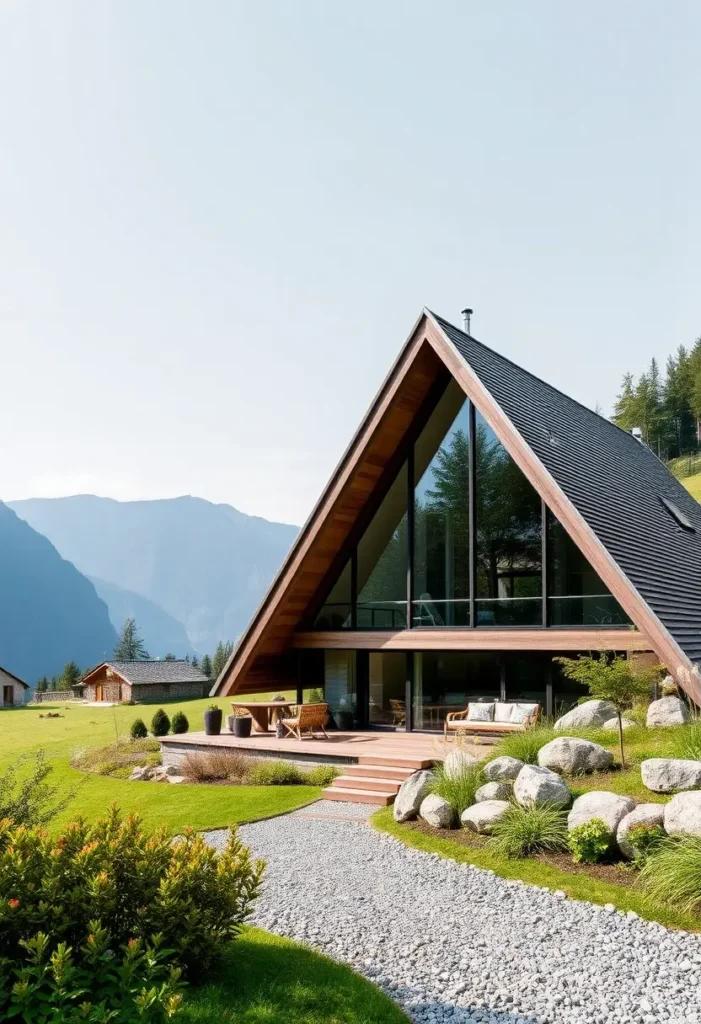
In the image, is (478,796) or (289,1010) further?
(478,796)

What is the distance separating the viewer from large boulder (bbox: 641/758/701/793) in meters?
7.05

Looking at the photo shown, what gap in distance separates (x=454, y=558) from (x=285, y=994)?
9807 millimetres

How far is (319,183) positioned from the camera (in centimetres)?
1324

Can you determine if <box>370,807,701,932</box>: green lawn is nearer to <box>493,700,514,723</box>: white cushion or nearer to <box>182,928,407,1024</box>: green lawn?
<box>182,928,407,1024</box>: green lawn

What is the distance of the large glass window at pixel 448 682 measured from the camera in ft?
42.7

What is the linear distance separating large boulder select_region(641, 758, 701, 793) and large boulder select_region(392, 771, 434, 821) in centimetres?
237

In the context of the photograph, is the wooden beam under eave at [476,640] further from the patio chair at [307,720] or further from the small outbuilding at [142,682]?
the small outbuilding at [142,682]

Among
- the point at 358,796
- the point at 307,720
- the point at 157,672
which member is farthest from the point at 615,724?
the point at 157,672

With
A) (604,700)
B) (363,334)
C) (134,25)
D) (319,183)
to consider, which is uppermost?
(134,25)

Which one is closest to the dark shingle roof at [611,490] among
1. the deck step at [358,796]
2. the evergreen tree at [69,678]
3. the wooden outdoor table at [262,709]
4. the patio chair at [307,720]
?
the deck step at [358,796]

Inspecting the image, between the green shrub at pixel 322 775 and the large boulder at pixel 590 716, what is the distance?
320 cm

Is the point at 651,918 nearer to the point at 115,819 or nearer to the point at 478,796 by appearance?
the point at 478,796

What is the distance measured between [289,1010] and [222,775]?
8016 mm

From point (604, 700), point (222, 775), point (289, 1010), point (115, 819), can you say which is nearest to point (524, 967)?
point (289, 1010)
